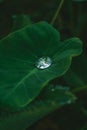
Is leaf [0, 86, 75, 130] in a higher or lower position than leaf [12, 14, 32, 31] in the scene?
lower

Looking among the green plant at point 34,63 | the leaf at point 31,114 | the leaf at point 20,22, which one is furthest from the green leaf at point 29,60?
the leaf at point 20,22

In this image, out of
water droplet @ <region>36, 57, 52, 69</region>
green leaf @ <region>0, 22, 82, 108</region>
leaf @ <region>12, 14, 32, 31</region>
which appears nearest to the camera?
green leaf @ <region>0, 22, 82, 108</region>

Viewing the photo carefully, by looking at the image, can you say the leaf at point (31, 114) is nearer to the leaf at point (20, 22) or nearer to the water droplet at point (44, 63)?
the water droplet at point (44, 63)

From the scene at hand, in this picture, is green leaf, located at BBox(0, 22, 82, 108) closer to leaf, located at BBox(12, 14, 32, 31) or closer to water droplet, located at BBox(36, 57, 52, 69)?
water droplet, located at BBox(36, 57, 52, 69)

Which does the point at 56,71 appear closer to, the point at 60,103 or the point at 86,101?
the point at 60,103

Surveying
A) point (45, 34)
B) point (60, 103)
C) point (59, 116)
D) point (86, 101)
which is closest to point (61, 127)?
point (59, 116)

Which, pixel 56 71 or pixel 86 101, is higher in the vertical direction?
pixel 86 101

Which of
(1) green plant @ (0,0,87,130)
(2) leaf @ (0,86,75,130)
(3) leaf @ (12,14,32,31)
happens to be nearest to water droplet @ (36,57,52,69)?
(1) green plant @ (0,0,87,130)

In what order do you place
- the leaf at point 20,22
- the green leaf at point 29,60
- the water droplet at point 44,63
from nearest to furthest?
the green leaf at point 29,60 → the water droplet at point 44,63 → the leaf at point 20,22
